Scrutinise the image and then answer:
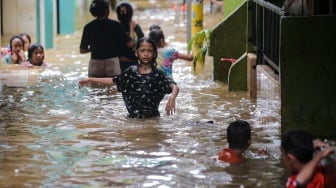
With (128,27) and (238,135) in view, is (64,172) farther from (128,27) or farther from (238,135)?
(128,27)

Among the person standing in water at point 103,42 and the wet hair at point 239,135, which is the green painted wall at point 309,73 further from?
the person standing in water at point 103,42

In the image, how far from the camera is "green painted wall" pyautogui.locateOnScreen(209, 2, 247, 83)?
42.4 feet

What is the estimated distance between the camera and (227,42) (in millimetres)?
13039

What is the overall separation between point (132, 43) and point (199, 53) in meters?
1.31

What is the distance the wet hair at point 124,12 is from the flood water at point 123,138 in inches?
45.3

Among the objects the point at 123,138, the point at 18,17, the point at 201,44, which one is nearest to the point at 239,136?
the point at 123,138

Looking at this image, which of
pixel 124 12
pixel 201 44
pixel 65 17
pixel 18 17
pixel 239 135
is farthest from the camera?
pixel 65 17

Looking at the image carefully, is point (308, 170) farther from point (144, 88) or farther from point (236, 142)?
point (144, 88)

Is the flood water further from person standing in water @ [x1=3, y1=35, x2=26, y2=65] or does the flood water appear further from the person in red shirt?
person standing in water @ [x1=3, y1=35, x2=26, y2=65]

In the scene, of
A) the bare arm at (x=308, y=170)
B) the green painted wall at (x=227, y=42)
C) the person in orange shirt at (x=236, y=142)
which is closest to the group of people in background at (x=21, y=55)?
the green painted wall at (x=227, y=42)

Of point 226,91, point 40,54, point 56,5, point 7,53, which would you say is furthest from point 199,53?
point 56,5

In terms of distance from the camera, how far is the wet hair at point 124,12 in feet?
40.9

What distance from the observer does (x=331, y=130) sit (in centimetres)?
A: 837

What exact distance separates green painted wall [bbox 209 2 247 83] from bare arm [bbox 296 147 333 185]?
7.18 metres
